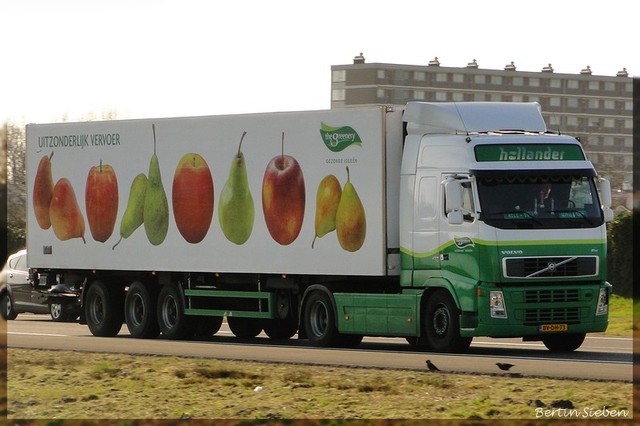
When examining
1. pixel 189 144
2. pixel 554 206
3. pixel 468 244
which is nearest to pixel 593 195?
pixel 554 206

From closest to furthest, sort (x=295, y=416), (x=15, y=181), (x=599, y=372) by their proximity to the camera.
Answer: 1. (x=295, y=416)
2. (x=599, y=372)
3. (x=15, y=181)

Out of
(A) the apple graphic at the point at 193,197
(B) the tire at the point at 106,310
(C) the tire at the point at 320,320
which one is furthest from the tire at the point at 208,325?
(C) the tire at the point at 320,320

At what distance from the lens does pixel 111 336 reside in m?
28.5

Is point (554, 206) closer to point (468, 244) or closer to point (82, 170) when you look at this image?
point (468, 244)

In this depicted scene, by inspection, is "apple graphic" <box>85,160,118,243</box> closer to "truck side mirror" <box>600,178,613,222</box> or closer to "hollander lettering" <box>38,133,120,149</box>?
"hollander lettering" <box>38,133,120,149</box>

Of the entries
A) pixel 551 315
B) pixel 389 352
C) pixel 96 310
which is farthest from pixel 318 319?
pixel 96 310

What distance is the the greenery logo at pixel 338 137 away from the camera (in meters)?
23.4

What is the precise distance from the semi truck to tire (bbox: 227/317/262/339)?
4 cm

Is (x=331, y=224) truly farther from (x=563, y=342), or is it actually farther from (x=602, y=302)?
(x=602, y=302)

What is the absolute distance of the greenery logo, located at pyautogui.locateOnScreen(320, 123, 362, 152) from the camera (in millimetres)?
23359

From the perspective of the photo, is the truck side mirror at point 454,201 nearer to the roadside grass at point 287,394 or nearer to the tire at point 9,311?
the roadside grass at point 287,394

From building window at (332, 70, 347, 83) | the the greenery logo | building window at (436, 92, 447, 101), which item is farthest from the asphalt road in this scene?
building window at (436, 92, 447, 101)

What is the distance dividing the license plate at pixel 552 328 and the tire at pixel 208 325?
816cm

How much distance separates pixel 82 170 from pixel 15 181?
3051 cm
